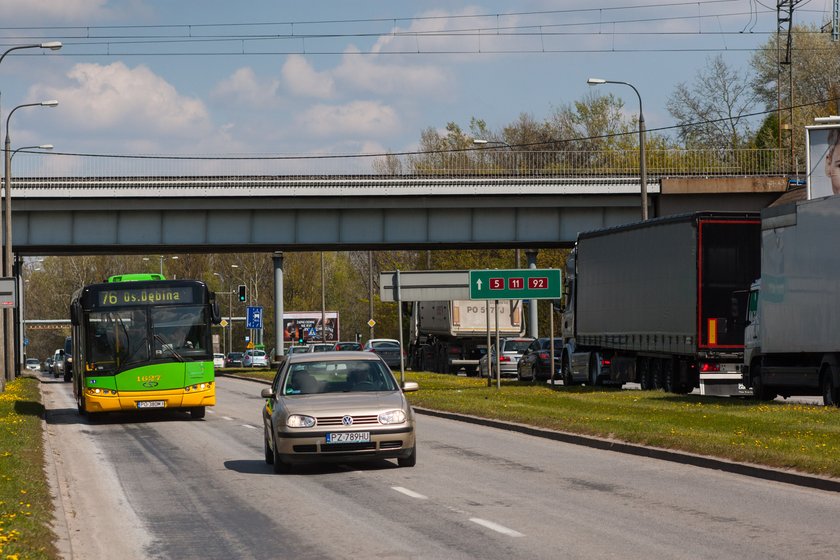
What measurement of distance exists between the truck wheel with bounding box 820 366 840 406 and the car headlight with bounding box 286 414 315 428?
508 inches

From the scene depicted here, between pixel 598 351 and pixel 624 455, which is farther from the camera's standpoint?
pixel 598 351

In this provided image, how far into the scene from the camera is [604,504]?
13.1 metres

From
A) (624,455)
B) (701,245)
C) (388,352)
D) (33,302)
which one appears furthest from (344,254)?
(624,455)

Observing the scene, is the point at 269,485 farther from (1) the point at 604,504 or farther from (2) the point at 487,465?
(1) the point at 604,504

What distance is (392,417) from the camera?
16.8 meters

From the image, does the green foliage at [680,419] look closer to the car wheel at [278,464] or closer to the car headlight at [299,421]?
the car headlight at [299,421]

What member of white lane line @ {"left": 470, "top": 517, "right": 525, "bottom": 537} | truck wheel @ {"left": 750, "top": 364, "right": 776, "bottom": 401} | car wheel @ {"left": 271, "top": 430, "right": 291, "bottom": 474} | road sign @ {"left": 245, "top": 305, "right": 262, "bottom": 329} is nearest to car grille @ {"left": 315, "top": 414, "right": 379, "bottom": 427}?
car wheel @ {"left": 271, "top": 430, "right": 291, "bottom": 474}

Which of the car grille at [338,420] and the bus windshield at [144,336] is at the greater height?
the bus windshield at [144,336]

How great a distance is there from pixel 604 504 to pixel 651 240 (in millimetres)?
21175

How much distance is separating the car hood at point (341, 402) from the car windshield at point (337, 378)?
0.81 ft

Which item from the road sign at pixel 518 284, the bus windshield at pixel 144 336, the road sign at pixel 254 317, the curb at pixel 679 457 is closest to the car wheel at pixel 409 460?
the curb at pixel 679 457

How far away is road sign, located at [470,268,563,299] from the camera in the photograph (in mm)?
36406

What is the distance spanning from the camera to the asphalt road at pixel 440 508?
34.9ft

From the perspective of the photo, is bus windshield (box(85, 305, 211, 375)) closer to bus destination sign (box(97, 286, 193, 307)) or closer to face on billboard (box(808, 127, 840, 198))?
bus destination sign (box(97, 286, 193, 307))
